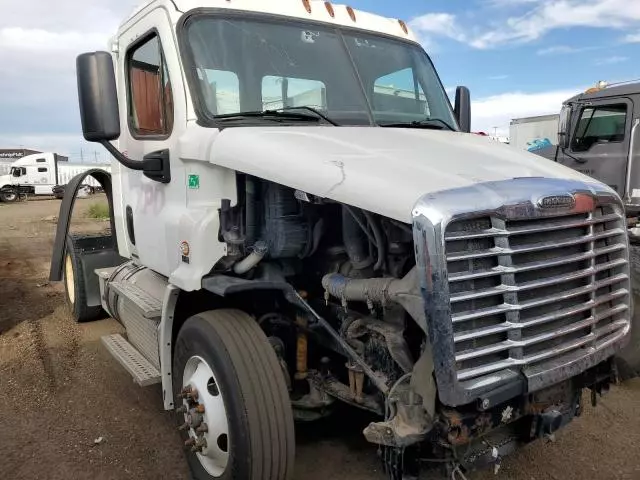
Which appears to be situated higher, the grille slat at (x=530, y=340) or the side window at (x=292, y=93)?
the side window at (x=292, y=93)

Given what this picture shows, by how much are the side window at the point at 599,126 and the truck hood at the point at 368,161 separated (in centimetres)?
657

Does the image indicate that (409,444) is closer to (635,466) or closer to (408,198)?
(408,198)

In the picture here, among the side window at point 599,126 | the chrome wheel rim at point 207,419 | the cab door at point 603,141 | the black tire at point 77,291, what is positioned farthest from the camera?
the side window at point 599,126

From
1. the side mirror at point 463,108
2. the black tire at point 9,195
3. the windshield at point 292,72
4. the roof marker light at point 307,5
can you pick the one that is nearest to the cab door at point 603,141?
the side mirror at point 463,108

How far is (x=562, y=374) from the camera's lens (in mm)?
2525

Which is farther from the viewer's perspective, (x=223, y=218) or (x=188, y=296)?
(x=188, y=296)

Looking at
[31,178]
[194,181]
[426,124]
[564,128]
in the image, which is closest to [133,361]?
[194,181]

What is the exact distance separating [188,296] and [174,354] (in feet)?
1.23

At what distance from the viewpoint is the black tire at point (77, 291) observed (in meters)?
6.27

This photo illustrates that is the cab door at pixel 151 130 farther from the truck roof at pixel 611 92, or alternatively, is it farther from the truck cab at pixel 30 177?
the truck cab at pixel 30 177

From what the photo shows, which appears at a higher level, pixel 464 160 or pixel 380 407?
pixel 464 160

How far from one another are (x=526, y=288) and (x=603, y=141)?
7703mm

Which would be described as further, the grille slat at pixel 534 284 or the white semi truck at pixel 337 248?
the white semi truck at pixel 337 248

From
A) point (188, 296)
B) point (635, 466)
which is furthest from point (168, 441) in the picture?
point (635, 466)
